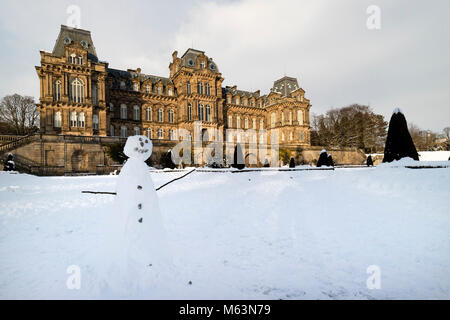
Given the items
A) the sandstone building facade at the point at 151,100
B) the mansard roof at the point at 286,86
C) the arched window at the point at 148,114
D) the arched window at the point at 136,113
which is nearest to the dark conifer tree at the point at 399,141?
the sandstone building facade at the point at 151,100

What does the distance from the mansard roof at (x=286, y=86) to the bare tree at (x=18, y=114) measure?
4921cm

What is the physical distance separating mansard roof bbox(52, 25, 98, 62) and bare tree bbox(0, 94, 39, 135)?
2000cm

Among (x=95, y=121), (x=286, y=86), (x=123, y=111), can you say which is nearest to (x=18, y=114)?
(x=123, y=111)

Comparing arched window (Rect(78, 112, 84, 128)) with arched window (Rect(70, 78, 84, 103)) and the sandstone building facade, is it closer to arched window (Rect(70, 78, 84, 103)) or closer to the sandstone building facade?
the sandstone building facade

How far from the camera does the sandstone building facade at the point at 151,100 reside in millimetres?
24469

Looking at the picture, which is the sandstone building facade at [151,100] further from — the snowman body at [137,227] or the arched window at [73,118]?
the snowman body at [137,227]

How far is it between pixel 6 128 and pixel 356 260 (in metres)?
51.5

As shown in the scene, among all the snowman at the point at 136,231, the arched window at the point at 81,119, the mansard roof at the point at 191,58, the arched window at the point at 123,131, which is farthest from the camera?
the mansard roof at the point at 191,58

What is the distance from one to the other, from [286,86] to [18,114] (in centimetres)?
5241

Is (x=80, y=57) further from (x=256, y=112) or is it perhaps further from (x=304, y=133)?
(x=304, y=133)

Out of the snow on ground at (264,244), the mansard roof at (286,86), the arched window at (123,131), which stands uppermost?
the mansard roof at (286,86)

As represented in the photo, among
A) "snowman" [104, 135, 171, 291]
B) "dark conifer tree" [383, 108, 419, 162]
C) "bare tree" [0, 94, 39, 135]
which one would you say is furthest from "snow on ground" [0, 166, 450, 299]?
"bare tree" [0, 94, 39, 135]

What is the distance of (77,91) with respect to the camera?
2528cm
